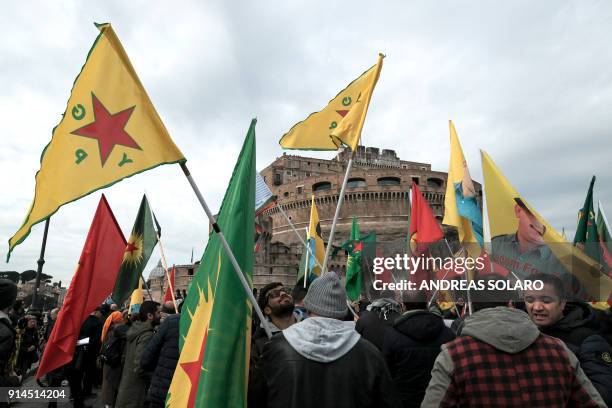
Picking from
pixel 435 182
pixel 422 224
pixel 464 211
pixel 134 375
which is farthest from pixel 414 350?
pixel 435 182

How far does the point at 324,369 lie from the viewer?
1.91 meters

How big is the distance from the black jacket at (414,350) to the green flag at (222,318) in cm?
127

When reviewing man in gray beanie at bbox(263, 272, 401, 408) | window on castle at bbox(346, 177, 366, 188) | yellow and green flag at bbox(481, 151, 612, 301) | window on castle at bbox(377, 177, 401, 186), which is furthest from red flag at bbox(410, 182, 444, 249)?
window on castle at bbox(377, 177, 401, 186)

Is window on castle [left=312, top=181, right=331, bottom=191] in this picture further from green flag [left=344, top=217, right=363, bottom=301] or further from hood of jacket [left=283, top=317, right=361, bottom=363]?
hood of jacket [left=283, top=317, right=361, bottom=363]

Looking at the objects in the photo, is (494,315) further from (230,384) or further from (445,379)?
(230,384)

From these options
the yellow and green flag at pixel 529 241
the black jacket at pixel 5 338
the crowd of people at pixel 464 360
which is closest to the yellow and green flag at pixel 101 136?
the black jacket at pixel 5 338

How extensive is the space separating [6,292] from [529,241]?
5.45m

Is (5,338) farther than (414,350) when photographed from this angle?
No

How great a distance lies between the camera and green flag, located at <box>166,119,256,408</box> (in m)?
2.24

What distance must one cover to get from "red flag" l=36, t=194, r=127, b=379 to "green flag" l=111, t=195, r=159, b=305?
0.58 meters

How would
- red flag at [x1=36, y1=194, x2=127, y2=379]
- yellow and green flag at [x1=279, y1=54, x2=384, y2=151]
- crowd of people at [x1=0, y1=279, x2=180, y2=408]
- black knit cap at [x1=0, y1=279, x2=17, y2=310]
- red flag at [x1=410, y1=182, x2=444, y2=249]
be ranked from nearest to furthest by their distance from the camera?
black knit cap at [x1=0, y1=279, x2=17, y2=310] → crowd of people at [x1=0, y1=279, x2=180, y2=408] → red flag at [x1=36, y1=194, x2=127, y2=379] → yellow and green flag at [x1=279, y1=54, x2=384, y2=151] → red flag at [x1=410, y1=182, x2=444, y2=249]

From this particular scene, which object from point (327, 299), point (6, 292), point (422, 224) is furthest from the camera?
point (422, 224)

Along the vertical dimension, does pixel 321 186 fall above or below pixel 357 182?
below

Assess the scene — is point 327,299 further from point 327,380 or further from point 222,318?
point 222,318
